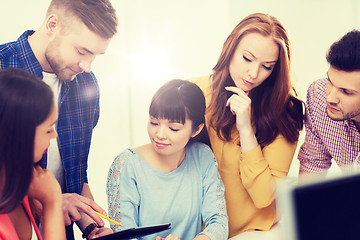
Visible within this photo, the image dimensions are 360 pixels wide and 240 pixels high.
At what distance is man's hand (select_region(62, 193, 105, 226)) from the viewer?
1.21 meters

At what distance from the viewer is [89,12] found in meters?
1.22

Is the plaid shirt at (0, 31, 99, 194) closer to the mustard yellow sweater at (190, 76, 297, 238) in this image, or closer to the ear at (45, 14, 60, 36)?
the ear at (45, 14, 60, 36)

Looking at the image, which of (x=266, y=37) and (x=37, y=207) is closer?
(x=37, y=207)

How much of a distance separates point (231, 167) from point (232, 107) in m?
0.24

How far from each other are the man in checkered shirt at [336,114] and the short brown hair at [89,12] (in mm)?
880

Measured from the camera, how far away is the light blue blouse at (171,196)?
1.35m

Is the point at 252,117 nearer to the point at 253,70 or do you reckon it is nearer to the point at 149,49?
the point at 253,70

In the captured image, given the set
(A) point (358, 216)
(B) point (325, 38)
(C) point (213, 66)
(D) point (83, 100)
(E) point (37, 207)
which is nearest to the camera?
(A) point (358, 216)

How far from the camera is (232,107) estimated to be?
155cm

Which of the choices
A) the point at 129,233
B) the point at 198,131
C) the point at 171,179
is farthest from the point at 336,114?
the point at 129,233

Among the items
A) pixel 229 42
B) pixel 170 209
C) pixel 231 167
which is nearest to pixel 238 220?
pixel 231 167

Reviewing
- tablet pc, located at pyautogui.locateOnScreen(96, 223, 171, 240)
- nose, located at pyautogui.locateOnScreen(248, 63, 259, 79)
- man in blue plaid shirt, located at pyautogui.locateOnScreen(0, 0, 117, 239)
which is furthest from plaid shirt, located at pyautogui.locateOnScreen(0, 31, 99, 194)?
nose, located at pyautogui.locateOnScreen(248, 63, 259, 79)

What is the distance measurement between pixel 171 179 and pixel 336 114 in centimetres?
71

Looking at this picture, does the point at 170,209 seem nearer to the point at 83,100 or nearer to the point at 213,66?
the point at 83,100
